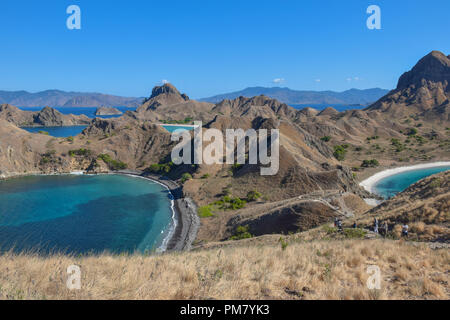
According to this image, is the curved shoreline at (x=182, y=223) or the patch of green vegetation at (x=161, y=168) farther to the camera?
the patch of green vegetation at (x=161, y=168)

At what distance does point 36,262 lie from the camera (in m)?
6.91

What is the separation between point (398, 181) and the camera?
52.0m

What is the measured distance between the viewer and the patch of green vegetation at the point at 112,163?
61969 millimetres

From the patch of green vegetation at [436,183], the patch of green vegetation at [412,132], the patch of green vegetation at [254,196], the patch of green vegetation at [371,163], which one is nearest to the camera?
the patch of green vegetation at [436,183]

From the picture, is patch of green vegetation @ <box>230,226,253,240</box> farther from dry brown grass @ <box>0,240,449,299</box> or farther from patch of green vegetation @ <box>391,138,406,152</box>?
patch of green vegetation @ <box>391,138,406,152</box>

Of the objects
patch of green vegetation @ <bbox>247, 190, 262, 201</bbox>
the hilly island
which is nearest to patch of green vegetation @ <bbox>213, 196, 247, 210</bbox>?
the hilly island

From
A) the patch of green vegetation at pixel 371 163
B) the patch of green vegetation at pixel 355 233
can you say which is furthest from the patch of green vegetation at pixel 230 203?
the patch of green vegetation at pixel 371 163

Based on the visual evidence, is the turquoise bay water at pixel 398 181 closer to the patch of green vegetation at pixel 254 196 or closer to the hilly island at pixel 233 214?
the hilly island at pixel 233 214

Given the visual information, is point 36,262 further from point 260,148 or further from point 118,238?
point 260,148

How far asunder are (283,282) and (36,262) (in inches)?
245

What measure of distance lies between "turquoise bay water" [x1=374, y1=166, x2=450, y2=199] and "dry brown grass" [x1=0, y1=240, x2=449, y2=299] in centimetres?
4186

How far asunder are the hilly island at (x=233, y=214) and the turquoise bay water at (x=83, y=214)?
24 centimetres
